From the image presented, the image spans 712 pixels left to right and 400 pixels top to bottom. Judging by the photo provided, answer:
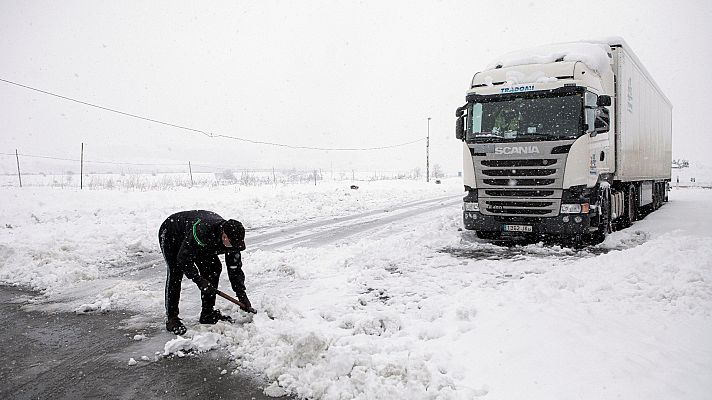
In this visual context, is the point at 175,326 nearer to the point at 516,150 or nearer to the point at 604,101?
the point at 516,150

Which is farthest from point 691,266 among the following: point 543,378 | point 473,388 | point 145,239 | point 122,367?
point 145,239

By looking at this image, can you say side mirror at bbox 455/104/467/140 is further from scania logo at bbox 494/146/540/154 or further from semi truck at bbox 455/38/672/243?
scania logo at bbox 494/146/540/154

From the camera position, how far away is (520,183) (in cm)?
902

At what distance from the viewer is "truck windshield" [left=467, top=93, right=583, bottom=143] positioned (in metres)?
8.70

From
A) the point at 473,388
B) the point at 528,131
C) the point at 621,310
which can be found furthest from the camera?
the point at 528,131

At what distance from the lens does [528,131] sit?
29.2 ft

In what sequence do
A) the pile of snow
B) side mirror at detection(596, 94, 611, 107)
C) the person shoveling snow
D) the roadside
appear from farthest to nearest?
side mirror at detection(596, 94, 611, 107) → the person shoveling snow → the pile of snow → the roadside

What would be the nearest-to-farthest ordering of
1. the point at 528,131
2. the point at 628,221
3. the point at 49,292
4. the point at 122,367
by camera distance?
the point at 122,367
the point at 49,292
the point at 528,131
the point at 628,221

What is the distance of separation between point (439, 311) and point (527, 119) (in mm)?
5395

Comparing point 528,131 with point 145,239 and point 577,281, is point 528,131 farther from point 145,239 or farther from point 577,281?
point 145,239

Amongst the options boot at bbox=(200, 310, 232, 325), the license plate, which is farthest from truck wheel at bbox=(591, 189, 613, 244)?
boot at bbox=(200, 310, 232, 325)

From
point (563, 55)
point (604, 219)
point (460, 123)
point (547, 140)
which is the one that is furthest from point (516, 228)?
point (563, 55)

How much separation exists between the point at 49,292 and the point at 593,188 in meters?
9.61

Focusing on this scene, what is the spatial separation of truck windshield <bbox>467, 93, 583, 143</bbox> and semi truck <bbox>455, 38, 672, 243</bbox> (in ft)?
0.06
